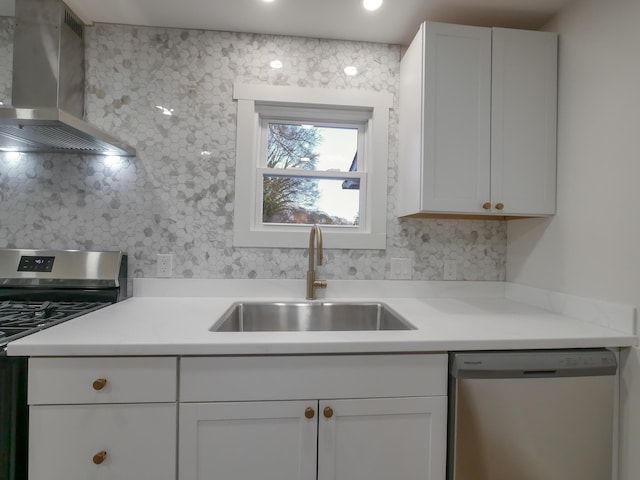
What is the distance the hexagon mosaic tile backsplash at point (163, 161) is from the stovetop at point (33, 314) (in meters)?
0.31

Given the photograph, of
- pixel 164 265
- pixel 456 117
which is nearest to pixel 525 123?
pixel 456 117

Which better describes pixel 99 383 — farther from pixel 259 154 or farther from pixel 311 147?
pixel 311 147

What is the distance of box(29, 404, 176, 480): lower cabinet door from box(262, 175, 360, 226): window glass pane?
3.53 feet

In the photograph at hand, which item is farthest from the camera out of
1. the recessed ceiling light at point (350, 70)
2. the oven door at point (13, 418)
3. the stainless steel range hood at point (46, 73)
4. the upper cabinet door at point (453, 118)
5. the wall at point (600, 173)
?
the recessed ceiling light at point (350, 70)

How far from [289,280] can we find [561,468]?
132 cm

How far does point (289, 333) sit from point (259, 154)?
111 centimetres

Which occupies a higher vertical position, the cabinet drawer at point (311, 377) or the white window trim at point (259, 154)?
the white window trim at point (259, 154)

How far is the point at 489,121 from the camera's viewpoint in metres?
1.40

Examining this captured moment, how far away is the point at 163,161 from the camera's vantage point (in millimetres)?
1583

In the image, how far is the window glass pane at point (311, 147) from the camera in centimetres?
175

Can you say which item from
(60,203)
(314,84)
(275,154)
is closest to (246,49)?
(314,84)

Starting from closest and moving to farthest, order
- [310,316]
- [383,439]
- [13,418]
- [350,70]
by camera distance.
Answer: [13,418], [383,439], [310,316], [350,70]

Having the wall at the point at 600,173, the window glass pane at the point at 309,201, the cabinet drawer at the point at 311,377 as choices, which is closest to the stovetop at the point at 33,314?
the cabinet drawer at the point at 311,377

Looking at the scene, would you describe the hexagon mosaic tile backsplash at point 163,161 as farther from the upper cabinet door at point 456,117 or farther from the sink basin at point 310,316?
the upper cabinet door at point 456,117
